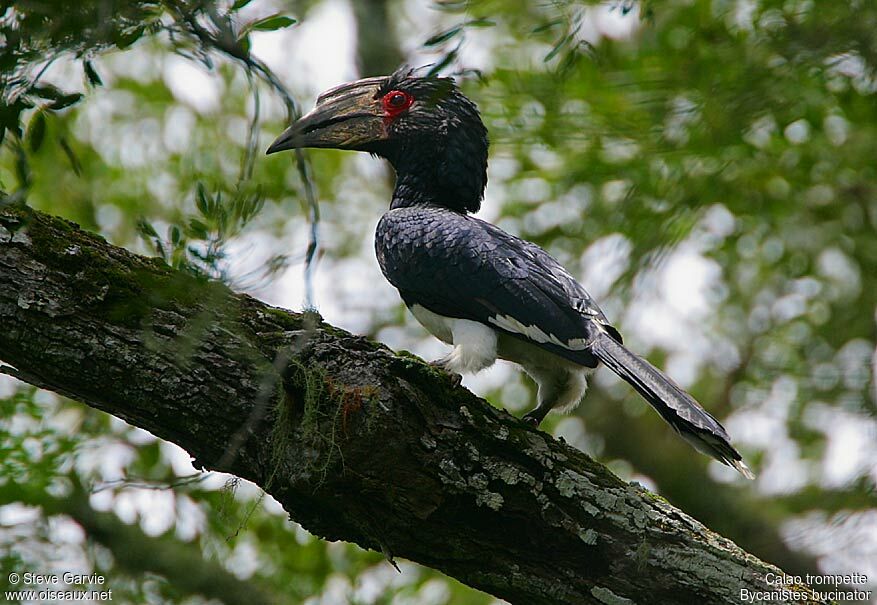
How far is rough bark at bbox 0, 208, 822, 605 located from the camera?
10.3 feet

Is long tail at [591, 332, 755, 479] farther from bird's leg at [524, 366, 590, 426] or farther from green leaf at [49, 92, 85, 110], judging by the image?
green leaf at [49, 92, 85, 110]

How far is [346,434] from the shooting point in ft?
10.5

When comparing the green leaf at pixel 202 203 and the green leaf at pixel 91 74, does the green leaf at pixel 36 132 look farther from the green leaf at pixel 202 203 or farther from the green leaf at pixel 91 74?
the green leaf at pixel 202 203

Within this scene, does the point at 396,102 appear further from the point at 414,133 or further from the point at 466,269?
the point at 466,269

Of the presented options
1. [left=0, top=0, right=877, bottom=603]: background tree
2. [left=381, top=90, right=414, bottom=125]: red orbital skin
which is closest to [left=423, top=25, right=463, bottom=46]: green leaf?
[left=0, top=0, right=877, bottom=603]: background tree

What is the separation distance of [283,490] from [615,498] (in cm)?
110

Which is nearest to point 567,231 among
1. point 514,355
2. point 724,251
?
point 724,251

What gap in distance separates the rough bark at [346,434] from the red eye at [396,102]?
2153mm

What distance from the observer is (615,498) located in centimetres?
341

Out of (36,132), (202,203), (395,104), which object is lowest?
(202,203)

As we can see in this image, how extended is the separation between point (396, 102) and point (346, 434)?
2597 mm

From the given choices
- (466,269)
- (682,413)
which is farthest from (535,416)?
(682,413)

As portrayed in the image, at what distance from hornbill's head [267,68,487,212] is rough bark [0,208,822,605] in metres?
1.97

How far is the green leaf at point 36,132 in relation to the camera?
2.78m
